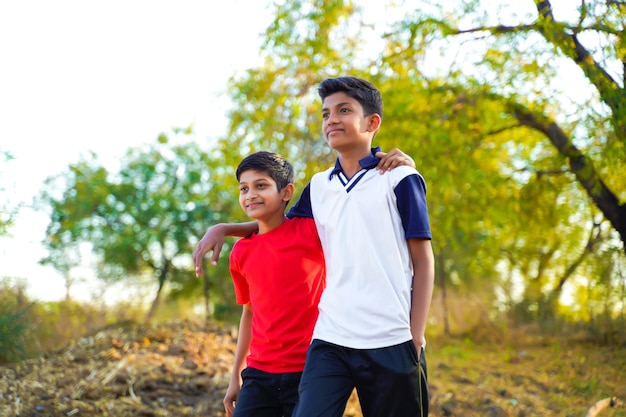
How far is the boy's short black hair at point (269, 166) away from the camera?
131 inches

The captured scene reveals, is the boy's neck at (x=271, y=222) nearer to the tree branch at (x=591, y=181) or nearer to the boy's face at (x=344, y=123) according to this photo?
the boy's face at (x=344, y=123)

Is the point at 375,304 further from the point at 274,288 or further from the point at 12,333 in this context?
the point at 12,333

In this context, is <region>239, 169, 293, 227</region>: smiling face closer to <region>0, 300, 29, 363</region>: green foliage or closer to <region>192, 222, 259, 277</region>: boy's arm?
<region>192, 222, 259, 277</region>: boy's arm

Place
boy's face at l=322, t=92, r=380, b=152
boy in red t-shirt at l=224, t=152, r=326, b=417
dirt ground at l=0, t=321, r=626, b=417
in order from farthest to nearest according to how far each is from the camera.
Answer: dirt ground at l=0, t=321, r=626, b=417
boy in red t-shirt at l=224, t=152, r=326, b=417
boy's face at l=322, t=92, r=380, b=152

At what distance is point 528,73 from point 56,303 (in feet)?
20.1

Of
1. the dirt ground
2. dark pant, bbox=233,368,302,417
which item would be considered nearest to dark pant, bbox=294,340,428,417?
dark pant, bbox=233,368,302,417

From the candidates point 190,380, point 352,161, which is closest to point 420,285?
point 352,161

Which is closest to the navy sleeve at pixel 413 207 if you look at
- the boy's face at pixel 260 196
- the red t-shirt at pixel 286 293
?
the red t-shirt at pixel 286 293

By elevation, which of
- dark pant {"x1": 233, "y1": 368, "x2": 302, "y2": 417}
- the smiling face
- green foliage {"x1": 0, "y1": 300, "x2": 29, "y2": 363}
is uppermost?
the smiling face

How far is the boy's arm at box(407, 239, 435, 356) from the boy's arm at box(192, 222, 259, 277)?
874mm

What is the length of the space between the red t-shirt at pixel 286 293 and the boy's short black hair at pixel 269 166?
205mm

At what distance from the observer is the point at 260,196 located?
10.8ft

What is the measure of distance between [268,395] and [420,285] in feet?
2.75

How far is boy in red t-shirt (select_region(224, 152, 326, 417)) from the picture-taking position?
3135mm
